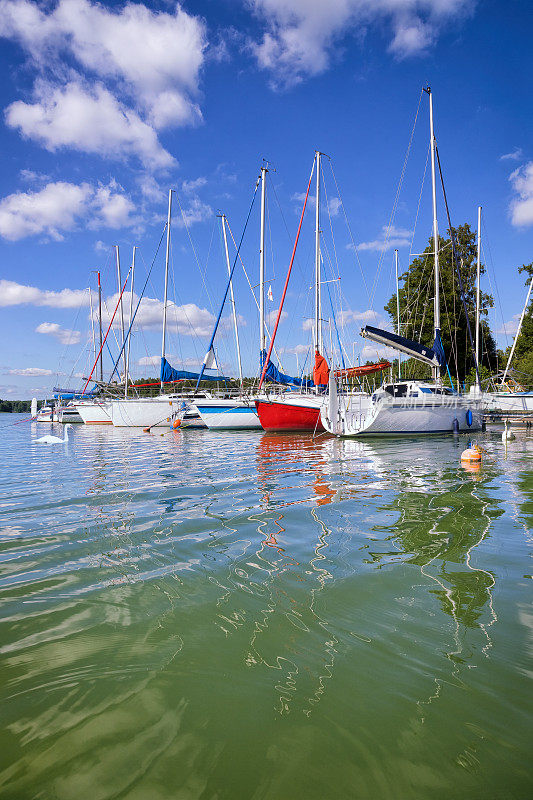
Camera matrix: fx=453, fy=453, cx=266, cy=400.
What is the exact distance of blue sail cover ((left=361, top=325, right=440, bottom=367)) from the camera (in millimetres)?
21438

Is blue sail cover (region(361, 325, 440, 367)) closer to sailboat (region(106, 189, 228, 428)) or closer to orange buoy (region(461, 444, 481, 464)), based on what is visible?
orange buoy (region(461, 444, 481, 464))

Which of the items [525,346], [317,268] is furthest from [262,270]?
[525,346]

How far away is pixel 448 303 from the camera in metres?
39.8

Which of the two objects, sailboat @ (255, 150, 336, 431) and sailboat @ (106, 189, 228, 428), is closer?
sailboat @ (255, 150, 336, 431)

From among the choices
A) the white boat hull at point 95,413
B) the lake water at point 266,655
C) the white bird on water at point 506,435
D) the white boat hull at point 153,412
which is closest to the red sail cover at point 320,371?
the white bird on water at point 506,435

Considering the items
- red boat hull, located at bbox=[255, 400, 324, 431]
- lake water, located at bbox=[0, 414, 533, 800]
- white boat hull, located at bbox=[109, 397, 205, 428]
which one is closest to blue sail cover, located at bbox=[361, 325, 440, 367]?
red boat hull, located at bbox=[255, 400, 324, 431]

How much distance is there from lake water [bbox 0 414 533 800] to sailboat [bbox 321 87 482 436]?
46.2ft

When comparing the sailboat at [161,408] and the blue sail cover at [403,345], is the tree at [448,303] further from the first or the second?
the sailboat at [161,408]

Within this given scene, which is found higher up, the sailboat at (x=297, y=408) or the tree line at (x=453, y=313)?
the tree line at (x=453, y=313)

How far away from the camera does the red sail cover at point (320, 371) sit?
24.8m

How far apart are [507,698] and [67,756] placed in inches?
95.3

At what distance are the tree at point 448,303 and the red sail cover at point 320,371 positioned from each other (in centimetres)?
1636

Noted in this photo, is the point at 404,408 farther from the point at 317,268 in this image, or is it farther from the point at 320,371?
the point at 317,268

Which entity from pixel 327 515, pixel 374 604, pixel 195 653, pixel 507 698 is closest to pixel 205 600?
pixel 195 653
